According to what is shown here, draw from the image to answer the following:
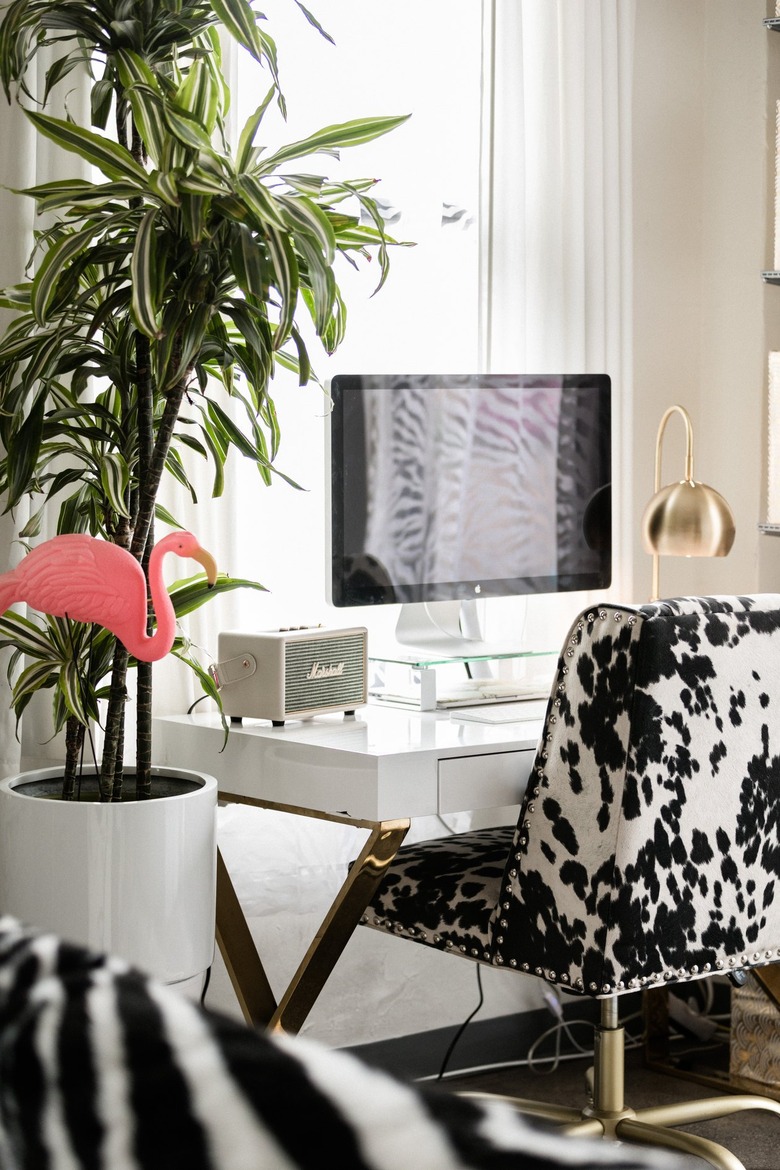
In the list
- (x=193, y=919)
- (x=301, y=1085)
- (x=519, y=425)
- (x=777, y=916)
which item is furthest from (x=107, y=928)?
(x=301, y=1085)

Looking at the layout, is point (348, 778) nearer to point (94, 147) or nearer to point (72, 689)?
point (72, 689)

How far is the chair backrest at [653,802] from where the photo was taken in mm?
1820

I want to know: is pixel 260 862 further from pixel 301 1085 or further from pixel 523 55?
pixel 301 1085

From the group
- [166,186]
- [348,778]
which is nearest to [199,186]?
[166,186]

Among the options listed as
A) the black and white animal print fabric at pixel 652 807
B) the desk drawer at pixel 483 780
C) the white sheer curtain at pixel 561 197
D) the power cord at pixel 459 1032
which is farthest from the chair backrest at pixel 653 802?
the white sheer curtain at pixel 561 197

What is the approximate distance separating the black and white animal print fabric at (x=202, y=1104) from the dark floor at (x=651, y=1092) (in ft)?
7.72

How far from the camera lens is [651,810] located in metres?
1.83

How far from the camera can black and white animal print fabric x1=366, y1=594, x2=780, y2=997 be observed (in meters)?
1.82

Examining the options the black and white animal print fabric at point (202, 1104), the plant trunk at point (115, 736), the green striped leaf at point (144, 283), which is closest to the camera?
the black and white animal print fabric at point (202, 1104)

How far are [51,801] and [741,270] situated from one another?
212 centimetres

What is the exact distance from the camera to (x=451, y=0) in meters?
2.87

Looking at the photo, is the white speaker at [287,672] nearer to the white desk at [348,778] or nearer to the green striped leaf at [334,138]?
the white desk at [348,778]

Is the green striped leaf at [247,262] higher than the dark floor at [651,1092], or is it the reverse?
the green striped leaf at [247,262]

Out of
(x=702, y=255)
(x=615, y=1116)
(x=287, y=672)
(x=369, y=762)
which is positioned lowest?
(x=615, y=1116)
